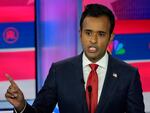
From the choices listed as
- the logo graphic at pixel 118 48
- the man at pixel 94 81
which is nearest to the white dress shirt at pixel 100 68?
the man at pixel 94 81

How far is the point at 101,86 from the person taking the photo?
6.22 feet

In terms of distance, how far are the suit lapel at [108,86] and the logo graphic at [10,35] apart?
1.32m

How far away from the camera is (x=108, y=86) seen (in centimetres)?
186

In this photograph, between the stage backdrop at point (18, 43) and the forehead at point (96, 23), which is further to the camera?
the stage backdrop at point (18, 43)

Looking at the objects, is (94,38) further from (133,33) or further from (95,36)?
(133,33)

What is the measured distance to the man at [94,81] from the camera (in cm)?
179

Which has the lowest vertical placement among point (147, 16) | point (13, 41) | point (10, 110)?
point (10, 110)

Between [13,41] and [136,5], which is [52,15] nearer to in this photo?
[13,41]

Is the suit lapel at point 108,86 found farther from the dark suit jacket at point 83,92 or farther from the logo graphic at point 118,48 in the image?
the logo graphic at point 118,48

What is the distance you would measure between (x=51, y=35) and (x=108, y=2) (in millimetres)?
539

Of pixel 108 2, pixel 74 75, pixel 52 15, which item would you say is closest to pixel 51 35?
pixel 52 15

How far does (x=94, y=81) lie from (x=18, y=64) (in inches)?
53.7

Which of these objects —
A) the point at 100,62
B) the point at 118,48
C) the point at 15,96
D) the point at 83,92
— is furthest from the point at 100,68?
the point at 118,48

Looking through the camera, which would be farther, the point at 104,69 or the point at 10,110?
the point at 10,110
